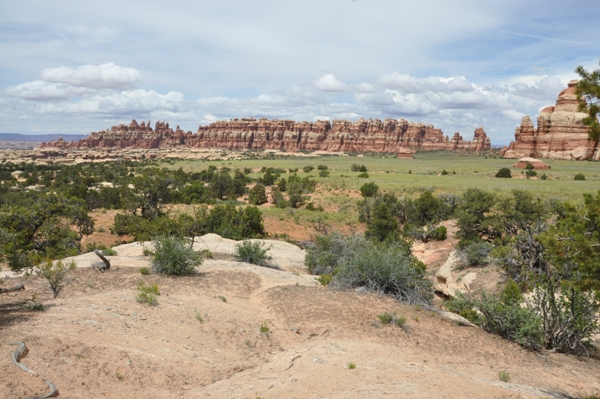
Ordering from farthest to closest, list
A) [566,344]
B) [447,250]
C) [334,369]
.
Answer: [447,250], [566,344], [334,369]

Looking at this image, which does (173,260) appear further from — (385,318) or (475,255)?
(475,255)

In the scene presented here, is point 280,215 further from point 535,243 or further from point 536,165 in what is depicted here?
point 536,165

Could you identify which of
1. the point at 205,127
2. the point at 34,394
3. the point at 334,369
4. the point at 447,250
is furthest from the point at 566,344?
the point at 205,127

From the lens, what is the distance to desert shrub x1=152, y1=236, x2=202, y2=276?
1276 centimetres

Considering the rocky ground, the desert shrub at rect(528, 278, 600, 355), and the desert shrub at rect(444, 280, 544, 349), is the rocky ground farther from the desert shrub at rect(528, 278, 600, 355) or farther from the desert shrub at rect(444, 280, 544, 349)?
the desert shrub at rect(528, 278, 600, 355)

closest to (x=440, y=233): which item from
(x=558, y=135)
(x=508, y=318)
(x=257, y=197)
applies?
(x=508, y=318)

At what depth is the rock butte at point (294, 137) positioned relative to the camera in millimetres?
159500

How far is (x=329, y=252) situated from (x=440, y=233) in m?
9.04

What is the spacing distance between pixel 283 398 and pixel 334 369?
53.5 inches

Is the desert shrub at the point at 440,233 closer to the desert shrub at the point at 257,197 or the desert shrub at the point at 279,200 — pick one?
the desert shrub at the point at 279,200

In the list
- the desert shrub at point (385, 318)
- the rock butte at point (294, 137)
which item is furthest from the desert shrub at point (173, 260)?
the rock butte at point (294, 137)

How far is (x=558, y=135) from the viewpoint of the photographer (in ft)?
275

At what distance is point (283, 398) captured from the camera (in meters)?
6.04

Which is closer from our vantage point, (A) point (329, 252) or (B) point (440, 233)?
(A) point (329, 252)
